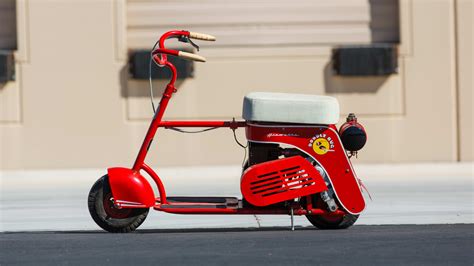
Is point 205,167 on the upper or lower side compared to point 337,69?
lower

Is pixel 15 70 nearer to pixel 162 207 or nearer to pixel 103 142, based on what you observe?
pixel 103 142

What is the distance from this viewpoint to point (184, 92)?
1492 cm

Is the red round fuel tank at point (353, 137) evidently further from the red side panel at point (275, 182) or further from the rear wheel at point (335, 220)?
the rear wheel at point (335, 220)

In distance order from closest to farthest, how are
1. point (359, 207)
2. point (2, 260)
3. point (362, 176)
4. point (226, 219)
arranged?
point (2, 260) < point (359, 207) < point (226, 219) < point (362, 176)

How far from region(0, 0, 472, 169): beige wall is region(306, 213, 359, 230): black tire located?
236 inches

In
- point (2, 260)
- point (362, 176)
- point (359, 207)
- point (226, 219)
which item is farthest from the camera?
point (362, 176)

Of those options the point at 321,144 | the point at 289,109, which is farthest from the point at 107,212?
the point at 321,144

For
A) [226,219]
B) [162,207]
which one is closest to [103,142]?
[226,219]

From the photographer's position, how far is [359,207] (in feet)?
28.6

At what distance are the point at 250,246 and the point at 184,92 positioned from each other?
7044 mm

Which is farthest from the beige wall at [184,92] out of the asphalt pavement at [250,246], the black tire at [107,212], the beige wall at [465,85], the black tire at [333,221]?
the black tire at [107,212]

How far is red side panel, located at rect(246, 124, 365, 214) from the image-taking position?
865 centimetres

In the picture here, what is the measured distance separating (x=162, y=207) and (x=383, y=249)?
1737mm

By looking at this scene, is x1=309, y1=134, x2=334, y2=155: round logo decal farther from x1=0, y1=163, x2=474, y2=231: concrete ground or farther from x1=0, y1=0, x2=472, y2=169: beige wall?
x1=0, y1=0, x2=472, y2=169: beige wall
